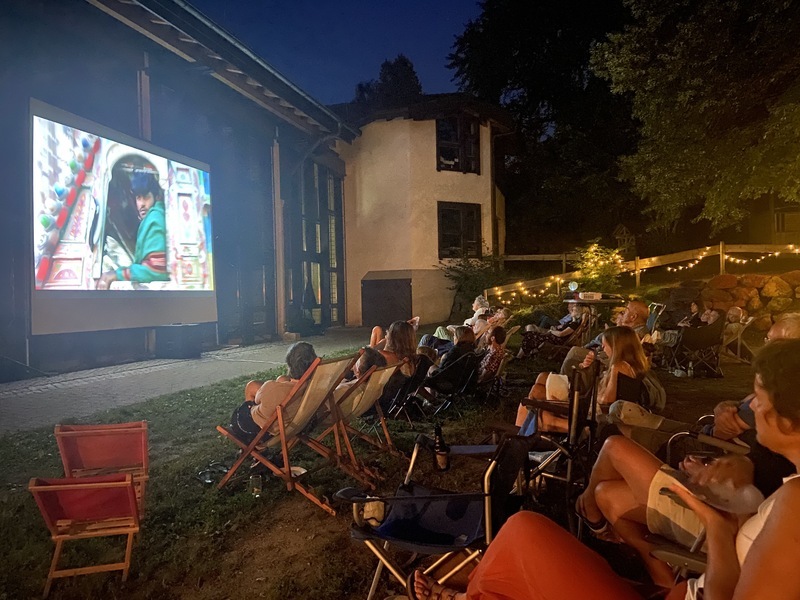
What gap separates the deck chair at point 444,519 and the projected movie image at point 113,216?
6.17 metres

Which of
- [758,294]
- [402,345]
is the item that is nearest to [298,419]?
[402,345]

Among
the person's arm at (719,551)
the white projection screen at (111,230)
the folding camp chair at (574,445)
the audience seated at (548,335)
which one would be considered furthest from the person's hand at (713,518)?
the audience seated at (548,335)

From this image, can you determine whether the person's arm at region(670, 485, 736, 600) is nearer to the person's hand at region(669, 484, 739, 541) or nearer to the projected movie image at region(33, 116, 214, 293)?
the person's hand at region(669, 484, 739, 541)

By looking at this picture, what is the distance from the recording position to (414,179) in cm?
1641

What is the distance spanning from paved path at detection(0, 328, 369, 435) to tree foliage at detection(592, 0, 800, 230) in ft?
28.4

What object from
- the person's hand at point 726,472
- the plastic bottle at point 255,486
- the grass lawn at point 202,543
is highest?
the person's hand at point 726,472

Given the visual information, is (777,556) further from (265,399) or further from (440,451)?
(265,399)

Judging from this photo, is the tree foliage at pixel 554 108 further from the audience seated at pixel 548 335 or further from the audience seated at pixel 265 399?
the audience seated at pixel 265 399

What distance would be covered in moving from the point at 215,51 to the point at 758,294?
470 inches

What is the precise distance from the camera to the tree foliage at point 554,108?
21.1 m

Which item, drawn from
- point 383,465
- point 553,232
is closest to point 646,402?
point 383,465

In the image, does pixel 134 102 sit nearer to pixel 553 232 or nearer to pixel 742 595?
pixel 742 595

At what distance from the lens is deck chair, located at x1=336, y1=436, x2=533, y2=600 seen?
2.19m

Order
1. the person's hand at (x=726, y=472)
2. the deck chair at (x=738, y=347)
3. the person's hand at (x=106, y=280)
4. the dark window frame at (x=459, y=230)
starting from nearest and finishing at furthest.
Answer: the person's hand at (x=726, y=472) < the person's hand at (x=106, y=280) < the deck chair at (x=738, y=347) < the dark window frame at (x=459, y=230)
